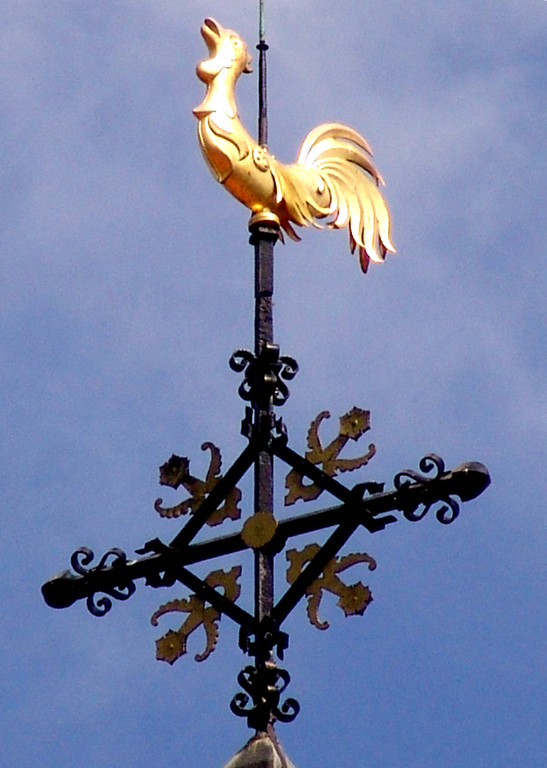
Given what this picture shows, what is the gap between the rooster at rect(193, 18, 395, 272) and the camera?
10.1m

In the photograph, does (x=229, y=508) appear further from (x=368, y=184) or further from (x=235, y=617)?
(x=368, y=184)

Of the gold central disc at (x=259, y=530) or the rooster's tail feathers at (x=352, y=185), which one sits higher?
the rooster's tail feathers at (x=352, y=185)

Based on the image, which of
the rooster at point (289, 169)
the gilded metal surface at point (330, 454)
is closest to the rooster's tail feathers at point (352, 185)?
the rooster at point (289, 169)

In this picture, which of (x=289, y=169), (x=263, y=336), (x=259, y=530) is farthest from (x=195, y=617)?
(x=289, y=169)

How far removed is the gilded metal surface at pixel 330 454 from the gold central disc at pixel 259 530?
0.39 feet

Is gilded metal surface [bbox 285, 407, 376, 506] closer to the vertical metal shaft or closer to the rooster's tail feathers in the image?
the vertical metal shaft

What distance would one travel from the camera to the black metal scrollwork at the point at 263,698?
9.09 metres

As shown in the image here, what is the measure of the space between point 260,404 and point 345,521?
1.79ft

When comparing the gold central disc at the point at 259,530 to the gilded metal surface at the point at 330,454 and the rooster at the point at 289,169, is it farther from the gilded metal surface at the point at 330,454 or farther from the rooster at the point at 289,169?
the rooster at the point at 289,169

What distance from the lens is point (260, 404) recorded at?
9.62m

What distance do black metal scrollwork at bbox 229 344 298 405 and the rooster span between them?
690 millimetres

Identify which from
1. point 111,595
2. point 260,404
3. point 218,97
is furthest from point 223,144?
point 111,595

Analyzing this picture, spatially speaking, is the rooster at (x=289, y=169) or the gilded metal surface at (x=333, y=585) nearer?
the gilded metal surface at (x=333, y=585)

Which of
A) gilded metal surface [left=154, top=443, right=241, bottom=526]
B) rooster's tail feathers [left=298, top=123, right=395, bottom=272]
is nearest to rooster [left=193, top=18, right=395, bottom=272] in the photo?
rooster's tail feathers [left=298, top=123, right=395, bottom=272]
